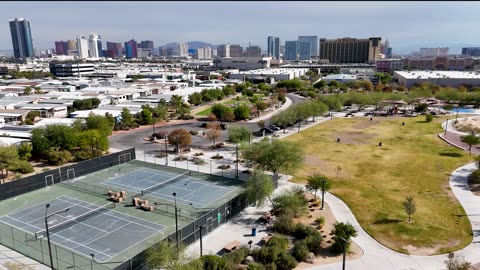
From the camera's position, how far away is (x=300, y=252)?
2411 cm

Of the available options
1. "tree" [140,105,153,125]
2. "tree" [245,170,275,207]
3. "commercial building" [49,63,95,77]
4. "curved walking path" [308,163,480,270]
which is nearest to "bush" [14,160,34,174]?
"tree" [245,170,275,207]

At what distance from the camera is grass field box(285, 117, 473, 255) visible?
90.7ft

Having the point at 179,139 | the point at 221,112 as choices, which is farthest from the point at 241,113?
the point at 179,139

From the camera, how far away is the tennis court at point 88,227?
1019 inches

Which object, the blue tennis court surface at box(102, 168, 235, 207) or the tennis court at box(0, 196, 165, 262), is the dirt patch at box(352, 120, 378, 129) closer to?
the blue tennis court surface at box(102, 168, 235, 207)

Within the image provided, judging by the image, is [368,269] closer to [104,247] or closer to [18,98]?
[104,247]

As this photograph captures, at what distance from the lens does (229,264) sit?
22.1 meters

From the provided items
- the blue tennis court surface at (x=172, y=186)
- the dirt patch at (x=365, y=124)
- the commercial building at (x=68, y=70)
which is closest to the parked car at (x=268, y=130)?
the dirt patch at (x=365, y=124)

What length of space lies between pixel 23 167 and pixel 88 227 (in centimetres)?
1848

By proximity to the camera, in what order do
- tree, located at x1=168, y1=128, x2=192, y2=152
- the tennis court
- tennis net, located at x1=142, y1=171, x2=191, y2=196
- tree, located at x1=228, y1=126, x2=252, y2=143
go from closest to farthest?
the tennis court
tennis net, located at x1=142, y1=171, x2=191, y2=196
tree, located at x1=168, y1=128, x2=192, y2=152
tree, located at x1=228, y1=126, x2=252, y2=143

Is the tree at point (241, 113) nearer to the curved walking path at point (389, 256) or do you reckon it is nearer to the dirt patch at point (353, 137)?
the dirt patch at point (353, 137)

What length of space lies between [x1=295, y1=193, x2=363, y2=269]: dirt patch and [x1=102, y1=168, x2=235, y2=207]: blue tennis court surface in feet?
30.6

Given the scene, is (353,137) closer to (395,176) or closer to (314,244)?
(395,176)

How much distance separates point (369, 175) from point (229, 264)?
82.6 ft
